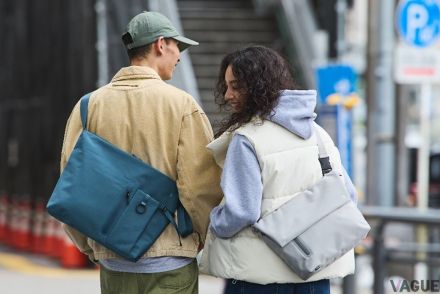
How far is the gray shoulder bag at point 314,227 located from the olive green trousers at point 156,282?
36 centimetres

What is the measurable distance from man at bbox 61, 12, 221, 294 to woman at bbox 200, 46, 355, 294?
0.27 ft

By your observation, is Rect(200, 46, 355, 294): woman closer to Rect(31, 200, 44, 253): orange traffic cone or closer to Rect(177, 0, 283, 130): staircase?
Rect(177, 0, 283, 130): staircase

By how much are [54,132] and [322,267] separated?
35.4 ft

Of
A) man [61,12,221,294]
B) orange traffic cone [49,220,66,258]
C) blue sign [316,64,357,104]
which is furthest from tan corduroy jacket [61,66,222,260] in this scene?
orange traffic cone [49,220,66,258]

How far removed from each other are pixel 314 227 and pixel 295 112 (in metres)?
0.42

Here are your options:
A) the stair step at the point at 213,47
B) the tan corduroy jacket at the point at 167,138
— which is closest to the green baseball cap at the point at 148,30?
the tan corduroy jacket at the point at 167,138

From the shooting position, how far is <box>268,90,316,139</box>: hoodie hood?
3.80 metres

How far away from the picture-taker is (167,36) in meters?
3.98

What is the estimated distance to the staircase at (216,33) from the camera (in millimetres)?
13352

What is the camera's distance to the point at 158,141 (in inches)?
153

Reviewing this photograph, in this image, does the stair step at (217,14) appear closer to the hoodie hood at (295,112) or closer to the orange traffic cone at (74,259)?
the orange traffic cone at (74,259)

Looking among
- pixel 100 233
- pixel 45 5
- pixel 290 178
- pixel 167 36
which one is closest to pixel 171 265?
pixel 100 233

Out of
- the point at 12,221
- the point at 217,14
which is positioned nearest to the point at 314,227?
the point at 217,14

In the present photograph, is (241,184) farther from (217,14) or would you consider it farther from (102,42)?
(217,14)
